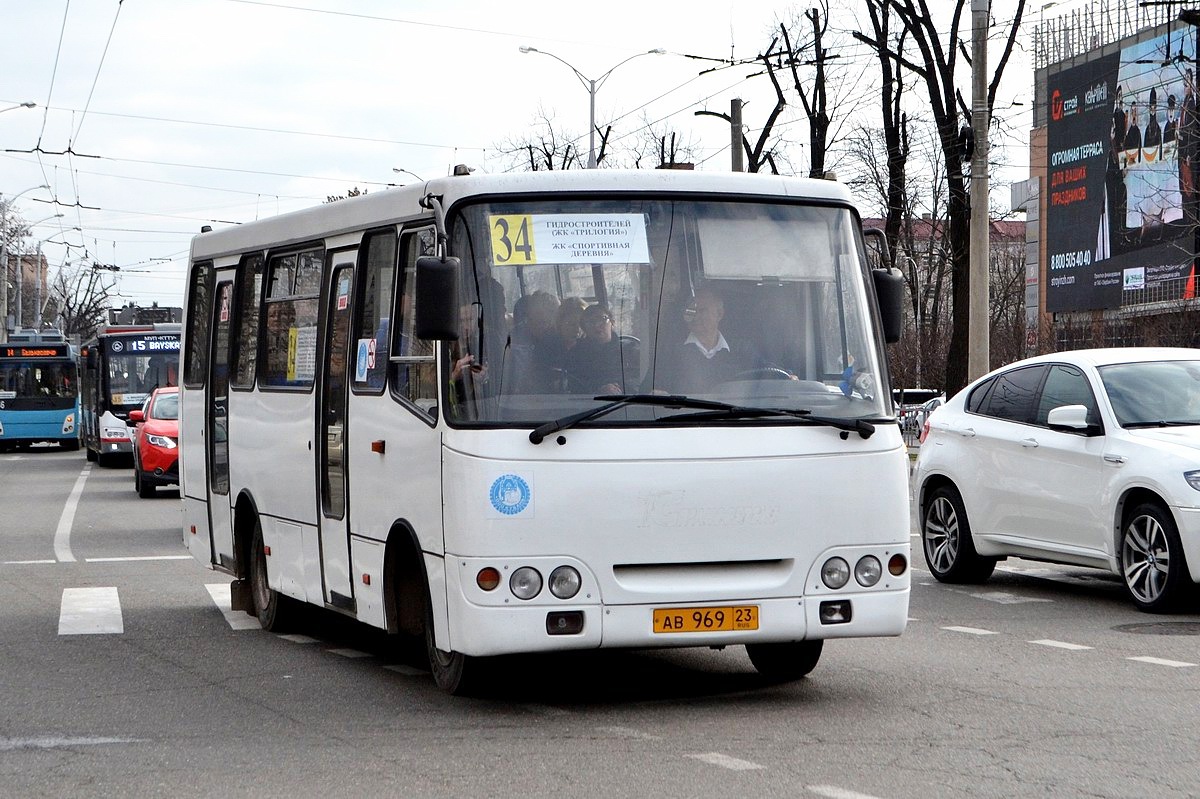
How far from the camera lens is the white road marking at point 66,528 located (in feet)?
59.1

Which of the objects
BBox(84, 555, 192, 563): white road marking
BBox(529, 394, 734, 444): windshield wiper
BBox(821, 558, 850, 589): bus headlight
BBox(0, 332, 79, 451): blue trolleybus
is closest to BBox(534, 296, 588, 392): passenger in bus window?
BBox(529, 394, 734, 444): windshield wiper

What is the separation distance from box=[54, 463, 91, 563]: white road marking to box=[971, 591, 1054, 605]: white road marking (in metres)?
8.51

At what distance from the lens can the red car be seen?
2672 centimetres

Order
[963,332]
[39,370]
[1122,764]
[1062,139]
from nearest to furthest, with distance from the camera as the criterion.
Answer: [1122,764] → [963,332] → [39,370] → [1062,139]

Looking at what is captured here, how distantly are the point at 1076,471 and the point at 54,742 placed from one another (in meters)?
7.22

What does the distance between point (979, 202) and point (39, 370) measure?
113 ft

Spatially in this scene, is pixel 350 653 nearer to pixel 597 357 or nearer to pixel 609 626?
pixel 609 626

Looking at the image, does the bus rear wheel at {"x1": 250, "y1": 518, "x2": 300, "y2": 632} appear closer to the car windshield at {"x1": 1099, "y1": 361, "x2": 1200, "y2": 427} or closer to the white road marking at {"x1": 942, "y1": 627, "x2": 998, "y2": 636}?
the white road marking at {"x1": 942, "y1": 627, "x2": 998, "y2": 636}

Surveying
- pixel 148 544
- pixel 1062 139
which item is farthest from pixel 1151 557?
pixel 1062 139

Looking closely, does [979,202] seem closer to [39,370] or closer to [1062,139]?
[39,370]

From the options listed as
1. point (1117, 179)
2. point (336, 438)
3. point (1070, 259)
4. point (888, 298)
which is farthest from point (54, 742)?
point (1070, 259)

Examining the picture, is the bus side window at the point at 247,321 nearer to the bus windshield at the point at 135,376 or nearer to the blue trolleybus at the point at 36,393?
the bus windshield at the point at 135,376

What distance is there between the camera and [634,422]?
323 inches

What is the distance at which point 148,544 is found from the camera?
63.3 feet
